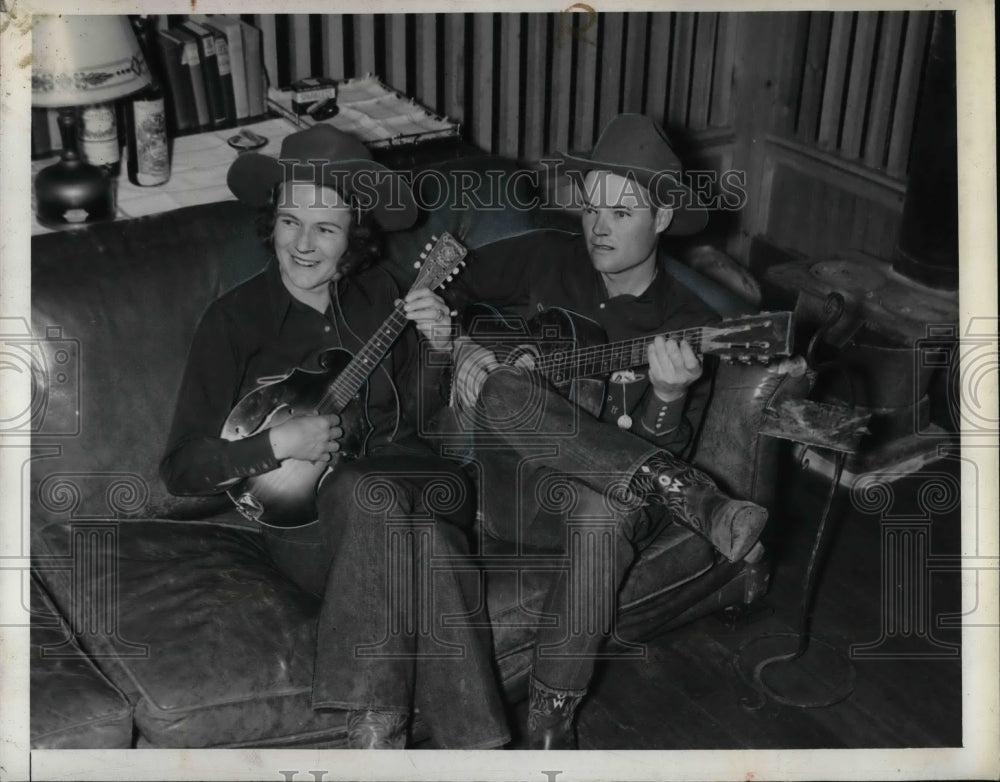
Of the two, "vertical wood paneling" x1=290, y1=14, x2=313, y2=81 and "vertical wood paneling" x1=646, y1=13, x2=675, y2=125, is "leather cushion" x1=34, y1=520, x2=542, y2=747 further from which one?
"vertical wood paneling" x1=646, y1=13, x2=675, y2=125

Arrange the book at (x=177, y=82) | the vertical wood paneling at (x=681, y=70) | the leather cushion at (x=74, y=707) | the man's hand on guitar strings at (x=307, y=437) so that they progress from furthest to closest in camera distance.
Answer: the vertical wood paneling at (x=681, y=70)
the book at (x=177, y=82)
the man's hand on guitar strings at (x=307, y=437)
the leather cushion at (x=74, y=707)

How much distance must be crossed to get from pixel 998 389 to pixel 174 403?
1.74 m

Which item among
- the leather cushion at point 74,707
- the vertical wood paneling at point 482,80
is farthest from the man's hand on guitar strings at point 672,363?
the vertical wood paneling at point 482,80

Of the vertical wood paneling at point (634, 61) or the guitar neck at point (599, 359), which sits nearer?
the guitar neck at point (599, 359)

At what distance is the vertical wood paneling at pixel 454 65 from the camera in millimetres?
3951

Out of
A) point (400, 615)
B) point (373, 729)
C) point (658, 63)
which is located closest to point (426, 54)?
point (658, 63)

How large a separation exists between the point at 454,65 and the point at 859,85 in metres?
1.42

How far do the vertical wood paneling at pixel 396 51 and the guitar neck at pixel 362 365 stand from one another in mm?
1286

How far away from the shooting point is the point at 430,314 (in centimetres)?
277

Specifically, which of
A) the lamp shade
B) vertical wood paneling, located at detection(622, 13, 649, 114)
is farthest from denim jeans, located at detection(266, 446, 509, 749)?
vertical wood paneling, located at detection(622, 13, 649, 114)

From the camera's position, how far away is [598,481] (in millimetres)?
2691

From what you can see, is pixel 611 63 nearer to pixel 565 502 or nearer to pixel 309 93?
pixel 309 93

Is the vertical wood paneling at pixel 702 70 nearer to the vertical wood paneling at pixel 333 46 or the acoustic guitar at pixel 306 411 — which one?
the vertical wood paneling at pixel 333 46

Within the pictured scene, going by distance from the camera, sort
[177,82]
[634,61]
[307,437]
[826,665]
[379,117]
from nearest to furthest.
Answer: [307,437] → [826,665] → [177,82] → [379,117] → [634,61]
